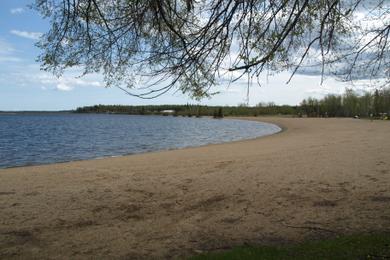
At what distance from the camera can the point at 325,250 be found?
6.34m

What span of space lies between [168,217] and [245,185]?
3432 mm

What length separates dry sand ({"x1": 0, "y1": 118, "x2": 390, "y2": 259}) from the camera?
7.57 m

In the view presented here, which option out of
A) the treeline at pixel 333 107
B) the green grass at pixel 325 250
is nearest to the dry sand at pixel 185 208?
the green grass at pixel 325 250

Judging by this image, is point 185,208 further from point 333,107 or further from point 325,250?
point 333,107

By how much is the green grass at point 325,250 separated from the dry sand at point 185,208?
2.13 feet

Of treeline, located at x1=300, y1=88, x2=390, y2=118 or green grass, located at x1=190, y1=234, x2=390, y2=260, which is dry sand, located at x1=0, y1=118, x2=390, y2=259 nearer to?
green grass, located at x1=190, y1=234, x2=390, y2=260

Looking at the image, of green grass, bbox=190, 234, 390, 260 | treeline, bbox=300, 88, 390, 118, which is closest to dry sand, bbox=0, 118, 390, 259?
green grass, bbox=190, 234, 390, 260

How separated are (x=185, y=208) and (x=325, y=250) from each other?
4090 mm

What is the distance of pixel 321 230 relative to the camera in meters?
7.92

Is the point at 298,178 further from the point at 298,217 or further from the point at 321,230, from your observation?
the point at 321,230

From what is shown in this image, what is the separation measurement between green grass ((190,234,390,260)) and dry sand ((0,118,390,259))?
2.13 feet

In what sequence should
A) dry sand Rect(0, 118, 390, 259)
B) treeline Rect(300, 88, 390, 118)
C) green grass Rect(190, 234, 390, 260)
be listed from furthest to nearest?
1. treeline Rect(300, 88, 390, 118)
2. dry sand Rect(0, 118, 390, 259)
3. green grass Rect(190, 234, 390, 260)

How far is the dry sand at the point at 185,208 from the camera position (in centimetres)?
757

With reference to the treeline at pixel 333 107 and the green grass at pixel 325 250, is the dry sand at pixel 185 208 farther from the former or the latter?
the treeline at pixel 333 107
